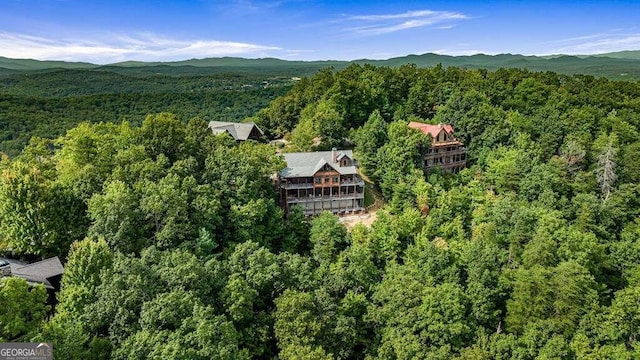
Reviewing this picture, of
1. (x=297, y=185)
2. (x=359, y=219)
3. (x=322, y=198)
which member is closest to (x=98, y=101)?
(x=297, y=185)

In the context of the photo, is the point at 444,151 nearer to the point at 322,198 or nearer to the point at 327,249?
the point at 322,198

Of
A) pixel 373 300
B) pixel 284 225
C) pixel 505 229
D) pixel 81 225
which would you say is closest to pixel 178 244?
pixel 81 225

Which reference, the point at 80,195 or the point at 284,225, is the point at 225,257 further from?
the point at 80,195

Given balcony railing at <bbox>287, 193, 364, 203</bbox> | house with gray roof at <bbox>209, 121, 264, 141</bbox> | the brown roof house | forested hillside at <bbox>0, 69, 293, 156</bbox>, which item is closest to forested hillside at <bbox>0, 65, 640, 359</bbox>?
the brown roof house

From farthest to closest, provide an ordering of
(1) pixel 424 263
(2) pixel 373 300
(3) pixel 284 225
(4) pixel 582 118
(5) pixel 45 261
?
(4) pixel 582 118, (3) pixel 284 225, (1) pixel 424 263, (2) pixel 373 300, (5) pixel 45 261

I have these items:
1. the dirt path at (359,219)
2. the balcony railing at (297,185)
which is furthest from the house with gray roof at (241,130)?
the dirt path at (359,219)

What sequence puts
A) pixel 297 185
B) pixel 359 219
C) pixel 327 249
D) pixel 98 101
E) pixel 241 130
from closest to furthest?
pixel 327 249 < pixel 359 219 < pixel 297 185 < pixel 241 130 < pixel 98 101

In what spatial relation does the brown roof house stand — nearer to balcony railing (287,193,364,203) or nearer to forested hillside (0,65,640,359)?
forested hillside (0,65,640,359)
